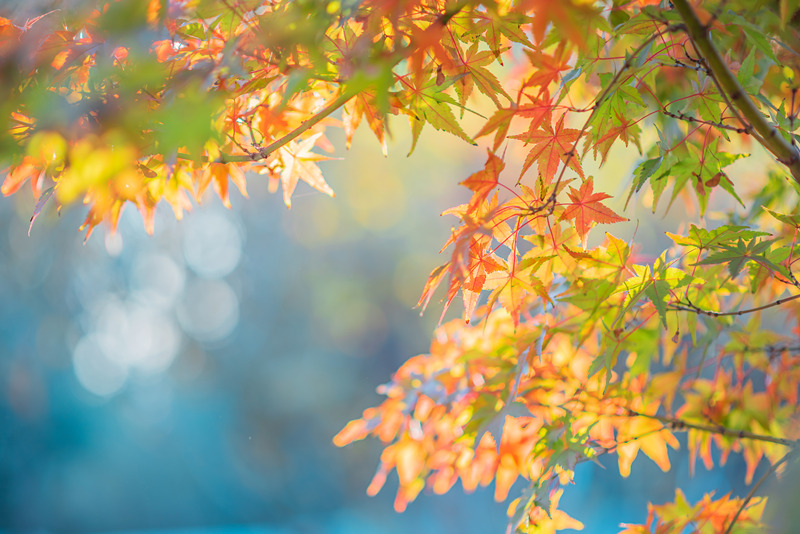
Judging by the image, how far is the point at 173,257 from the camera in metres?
4.69

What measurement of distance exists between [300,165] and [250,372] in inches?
167

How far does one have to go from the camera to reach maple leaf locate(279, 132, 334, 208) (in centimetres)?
68

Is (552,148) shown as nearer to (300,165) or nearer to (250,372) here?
(300,165)

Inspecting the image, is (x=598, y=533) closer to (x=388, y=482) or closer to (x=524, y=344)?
(x=388, y=482)

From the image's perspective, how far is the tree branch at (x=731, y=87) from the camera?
437 millimetres

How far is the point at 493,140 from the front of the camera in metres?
0.54

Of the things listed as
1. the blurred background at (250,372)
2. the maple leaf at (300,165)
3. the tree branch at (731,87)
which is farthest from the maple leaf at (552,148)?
the blurred background at (250,372)

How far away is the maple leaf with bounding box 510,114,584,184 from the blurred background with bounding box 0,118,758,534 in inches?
142

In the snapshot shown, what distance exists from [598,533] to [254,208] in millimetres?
3708

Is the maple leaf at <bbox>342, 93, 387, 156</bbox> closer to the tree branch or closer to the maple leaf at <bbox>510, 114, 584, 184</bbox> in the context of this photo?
the maple leaf at <bbox>510, 114, 584, 184</bbox>

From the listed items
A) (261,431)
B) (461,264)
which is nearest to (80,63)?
(461,264)

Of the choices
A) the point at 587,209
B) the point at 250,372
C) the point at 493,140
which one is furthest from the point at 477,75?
the point at 250,372

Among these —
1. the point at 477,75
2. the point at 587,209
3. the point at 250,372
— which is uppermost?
the point at 250,372

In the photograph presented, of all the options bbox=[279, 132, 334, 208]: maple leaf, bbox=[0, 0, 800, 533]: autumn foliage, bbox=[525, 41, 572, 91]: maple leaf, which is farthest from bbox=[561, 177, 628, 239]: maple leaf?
bbox=[279, 132, 334, 208]: maple leaf
